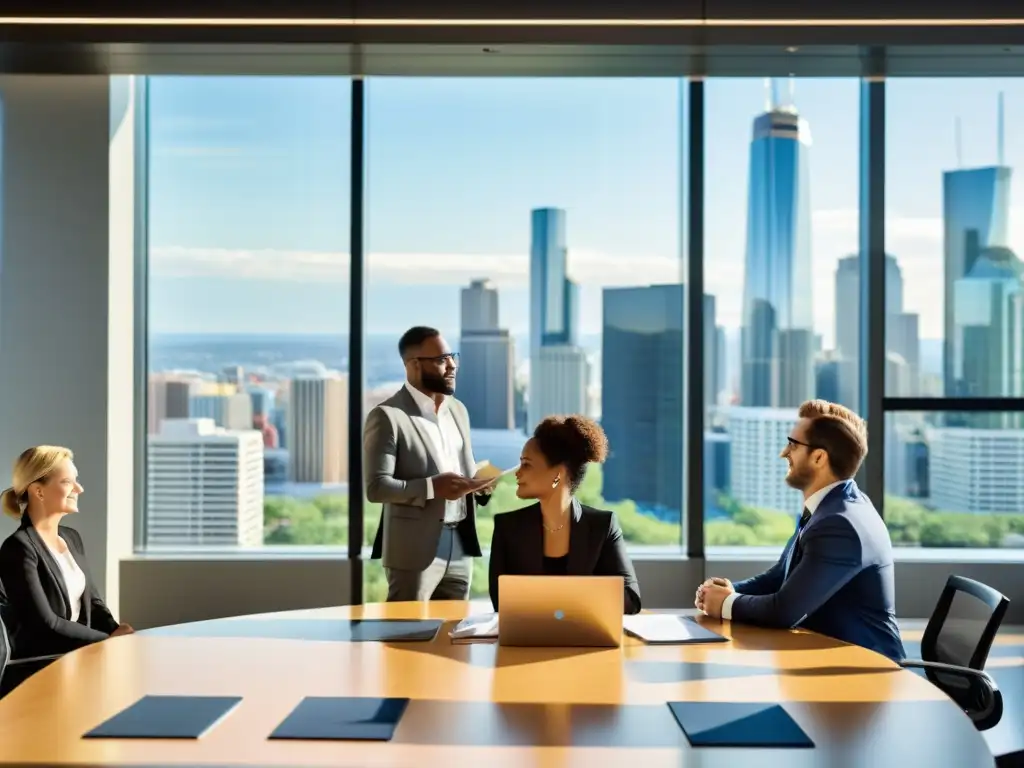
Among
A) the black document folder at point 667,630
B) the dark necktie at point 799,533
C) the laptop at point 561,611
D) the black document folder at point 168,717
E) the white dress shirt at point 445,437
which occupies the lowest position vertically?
the black document folder at point 667,630

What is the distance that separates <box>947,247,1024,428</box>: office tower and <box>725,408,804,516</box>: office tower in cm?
100

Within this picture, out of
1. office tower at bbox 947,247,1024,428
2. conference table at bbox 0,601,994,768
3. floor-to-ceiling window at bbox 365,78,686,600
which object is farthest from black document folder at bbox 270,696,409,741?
office tower at bbox 947,247,1024,428

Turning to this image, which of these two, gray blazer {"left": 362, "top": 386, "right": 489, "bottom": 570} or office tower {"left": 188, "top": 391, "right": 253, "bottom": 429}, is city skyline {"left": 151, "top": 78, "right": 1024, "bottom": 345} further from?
gray blazer {"left": 362, "top": 386, "right": 489, "bottom": 570}

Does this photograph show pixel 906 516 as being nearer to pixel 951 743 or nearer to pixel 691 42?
pixel 691 42

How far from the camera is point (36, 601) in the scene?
3371 mm

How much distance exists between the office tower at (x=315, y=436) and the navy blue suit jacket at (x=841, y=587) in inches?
125

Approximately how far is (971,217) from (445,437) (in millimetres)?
3450

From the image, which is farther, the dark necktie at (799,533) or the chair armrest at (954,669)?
the dark necktie at (799,533)

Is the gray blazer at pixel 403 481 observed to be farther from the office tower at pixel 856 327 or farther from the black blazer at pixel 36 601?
the office tower at pixel 856 327

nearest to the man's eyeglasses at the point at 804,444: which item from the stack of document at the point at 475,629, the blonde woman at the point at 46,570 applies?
the stack of document at the point at 475,629

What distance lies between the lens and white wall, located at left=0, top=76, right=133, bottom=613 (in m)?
5.57

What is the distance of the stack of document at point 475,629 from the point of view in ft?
9.51

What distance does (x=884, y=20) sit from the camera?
4820 millimetres

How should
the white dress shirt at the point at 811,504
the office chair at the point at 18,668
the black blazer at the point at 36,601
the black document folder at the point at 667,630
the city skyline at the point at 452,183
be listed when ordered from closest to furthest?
the black document folder at the point at 667,630
the office chair at the point at 18,668
the white dress shirt at the point at 811,504
the black blazer at the point at 36,601
the city skyline at the point at 452,183
